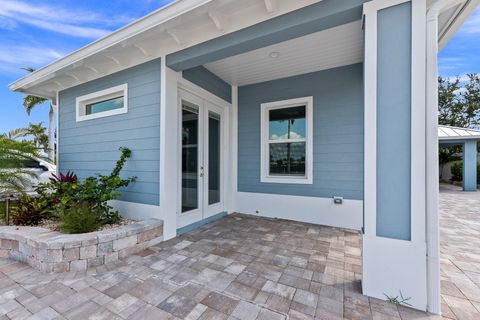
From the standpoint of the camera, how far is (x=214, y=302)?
1681 mm

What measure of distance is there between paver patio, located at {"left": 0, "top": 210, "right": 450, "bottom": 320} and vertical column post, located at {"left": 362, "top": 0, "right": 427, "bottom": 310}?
Answer: 25cm

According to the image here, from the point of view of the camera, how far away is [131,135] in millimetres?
3299

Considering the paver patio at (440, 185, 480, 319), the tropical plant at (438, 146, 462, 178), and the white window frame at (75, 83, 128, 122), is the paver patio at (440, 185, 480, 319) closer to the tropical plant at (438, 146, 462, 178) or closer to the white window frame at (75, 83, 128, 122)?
the white window frame at (75, 83, 128, 122)

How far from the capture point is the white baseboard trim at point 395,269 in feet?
5.31

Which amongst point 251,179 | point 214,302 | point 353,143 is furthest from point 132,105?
point 353,143

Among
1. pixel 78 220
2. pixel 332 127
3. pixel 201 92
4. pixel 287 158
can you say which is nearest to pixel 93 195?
pixel 78 220

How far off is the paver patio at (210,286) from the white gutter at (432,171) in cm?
23

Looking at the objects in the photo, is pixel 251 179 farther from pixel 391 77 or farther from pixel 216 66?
pixel 391 77

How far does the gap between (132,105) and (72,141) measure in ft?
6.25

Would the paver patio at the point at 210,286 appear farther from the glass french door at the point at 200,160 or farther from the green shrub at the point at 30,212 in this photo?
the glass french door at the point at 200,160

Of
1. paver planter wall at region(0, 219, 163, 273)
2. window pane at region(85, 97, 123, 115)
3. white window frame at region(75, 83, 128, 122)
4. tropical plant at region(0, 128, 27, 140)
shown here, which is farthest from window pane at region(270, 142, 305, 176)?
tropical plant at region(0, 128, 27, 140)

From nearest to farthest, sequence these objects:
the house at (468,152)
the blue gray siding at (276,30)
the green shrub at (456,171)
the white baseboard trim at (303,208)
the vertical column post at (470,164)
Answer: the blue gray siding at (276,30) → the white baseboard trim at (303,208) → the house at (468,152) → the vertical column post at (470,164) → the green shrub at (456,171)

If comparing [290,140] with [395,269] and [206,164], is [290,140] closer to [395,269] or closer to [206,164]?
[206,164]

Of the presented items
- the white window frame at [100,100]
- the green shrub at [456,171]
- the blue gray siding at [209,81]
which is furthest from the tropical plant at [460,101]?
the white window frame at [100,100]
